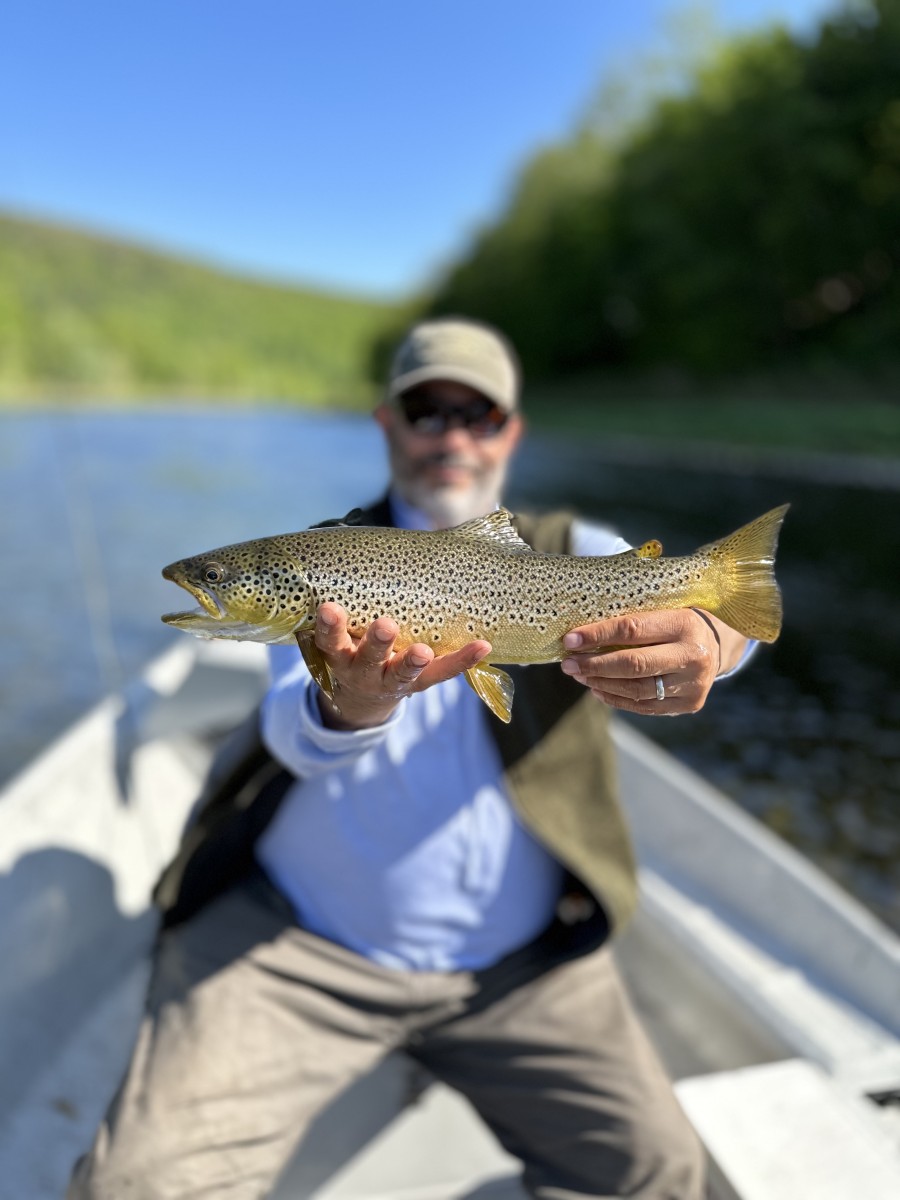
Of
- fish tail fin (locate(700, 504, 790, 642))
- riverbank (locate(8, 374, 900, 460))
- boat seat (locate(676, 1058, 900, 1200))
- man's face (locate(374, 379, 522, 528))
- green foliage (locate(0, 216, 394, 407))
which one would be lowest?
boat seat (locate(676, 1058, 900, 1200))

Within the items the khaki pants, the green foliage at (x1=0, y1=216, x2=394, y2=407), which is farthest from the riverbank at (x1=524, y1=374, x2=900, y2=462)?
the khaki pants

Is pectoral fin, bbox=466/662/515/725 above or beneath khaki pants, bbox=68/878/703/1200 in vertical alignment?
above

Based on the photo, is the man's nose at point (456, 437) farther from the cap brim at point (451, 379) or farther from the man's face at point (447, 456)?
the cap brim at point (451, 379)

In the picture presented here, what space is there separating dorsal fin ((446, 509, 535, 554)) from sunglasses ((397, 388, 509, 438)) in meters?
0.80

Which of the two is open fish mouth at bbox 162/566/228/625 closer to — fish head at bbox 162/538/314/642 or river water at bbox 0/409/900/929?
fish head at bbox 162/538/314/642

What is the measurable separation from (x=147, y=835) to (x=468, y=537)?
2864 mm

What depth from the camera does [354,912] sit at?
2.51 meters

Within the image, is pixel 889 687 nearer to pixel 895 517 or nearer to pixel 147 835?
pixel 147 835

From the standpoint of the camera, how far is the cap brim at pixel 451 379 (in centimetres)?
257

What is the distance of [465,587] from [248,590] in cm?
43

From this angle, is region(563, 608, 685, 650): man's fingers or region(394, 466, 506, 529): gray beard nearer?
region(563, 608, 685, 650): man's fingers

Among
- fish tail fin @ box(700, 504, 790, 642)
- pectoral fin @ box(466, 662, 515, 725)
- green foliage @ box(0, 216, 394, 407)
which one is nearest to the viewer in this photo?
pectoral fin @ box(466, 662, 515, 725)

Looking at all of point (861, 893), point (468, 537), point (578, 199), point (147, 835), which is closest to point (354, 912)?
point (468, 537)

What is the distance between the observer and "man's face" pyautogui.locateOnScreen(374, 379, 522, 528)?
266 cm
